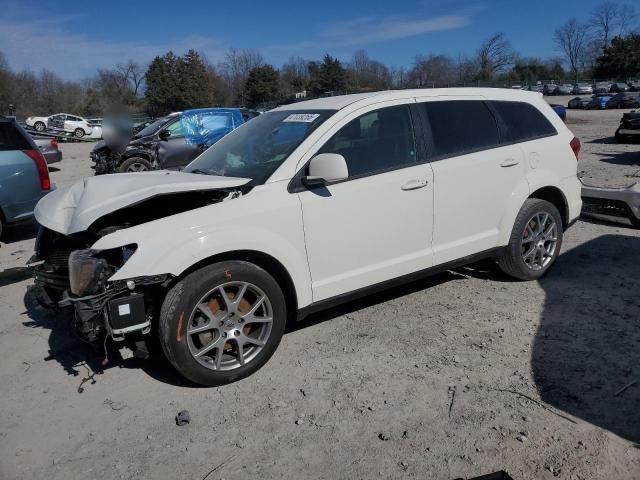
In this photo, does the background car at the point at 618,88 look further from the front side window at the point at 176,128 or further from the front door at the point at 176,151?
the front door at the point at 176,151

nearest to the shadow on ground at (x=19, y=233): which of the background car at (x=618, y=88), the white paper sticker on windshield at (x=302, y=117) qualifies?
the white paper sticker on windshield at (x=302, y=117)

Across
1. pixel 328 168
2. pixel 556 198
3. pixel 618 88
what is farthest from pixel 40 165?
pixel 618 88

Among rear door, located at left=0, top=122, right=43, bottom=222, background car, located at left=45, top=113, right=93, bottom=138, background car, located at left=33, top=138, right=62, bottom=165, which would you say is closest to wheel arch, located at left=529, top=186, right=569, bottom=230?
rear door, located at left=0, top=122, right=43, bottom=222

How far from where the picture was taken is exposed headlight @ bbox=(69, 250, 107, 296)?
3.18 meters

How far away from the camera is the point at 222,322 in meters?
3.41

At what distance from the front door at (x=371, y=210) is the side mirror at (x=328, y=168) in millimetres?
166

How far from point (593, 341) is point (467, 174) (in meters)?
1.59

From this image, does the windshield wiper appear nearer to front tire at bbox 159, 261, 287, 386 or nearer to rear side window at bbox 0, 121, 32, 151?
front tire at bbox 159, 261, 287, 386

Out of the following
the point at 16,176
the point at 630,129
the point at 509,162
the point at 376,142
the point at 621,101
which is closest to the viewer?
the point at 376,142

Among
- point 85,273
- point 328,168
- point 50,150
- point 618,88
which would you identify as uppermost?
point 618,88

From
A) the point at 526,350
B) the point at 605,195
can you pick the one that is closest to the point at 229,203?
the point at 526,350

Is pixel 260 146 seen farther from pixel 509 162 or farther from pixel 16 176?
pixel 16 176

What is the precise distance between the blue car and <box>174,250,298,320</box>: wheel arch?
17.0 feet

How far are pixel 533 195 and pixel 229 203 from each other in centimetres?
303
